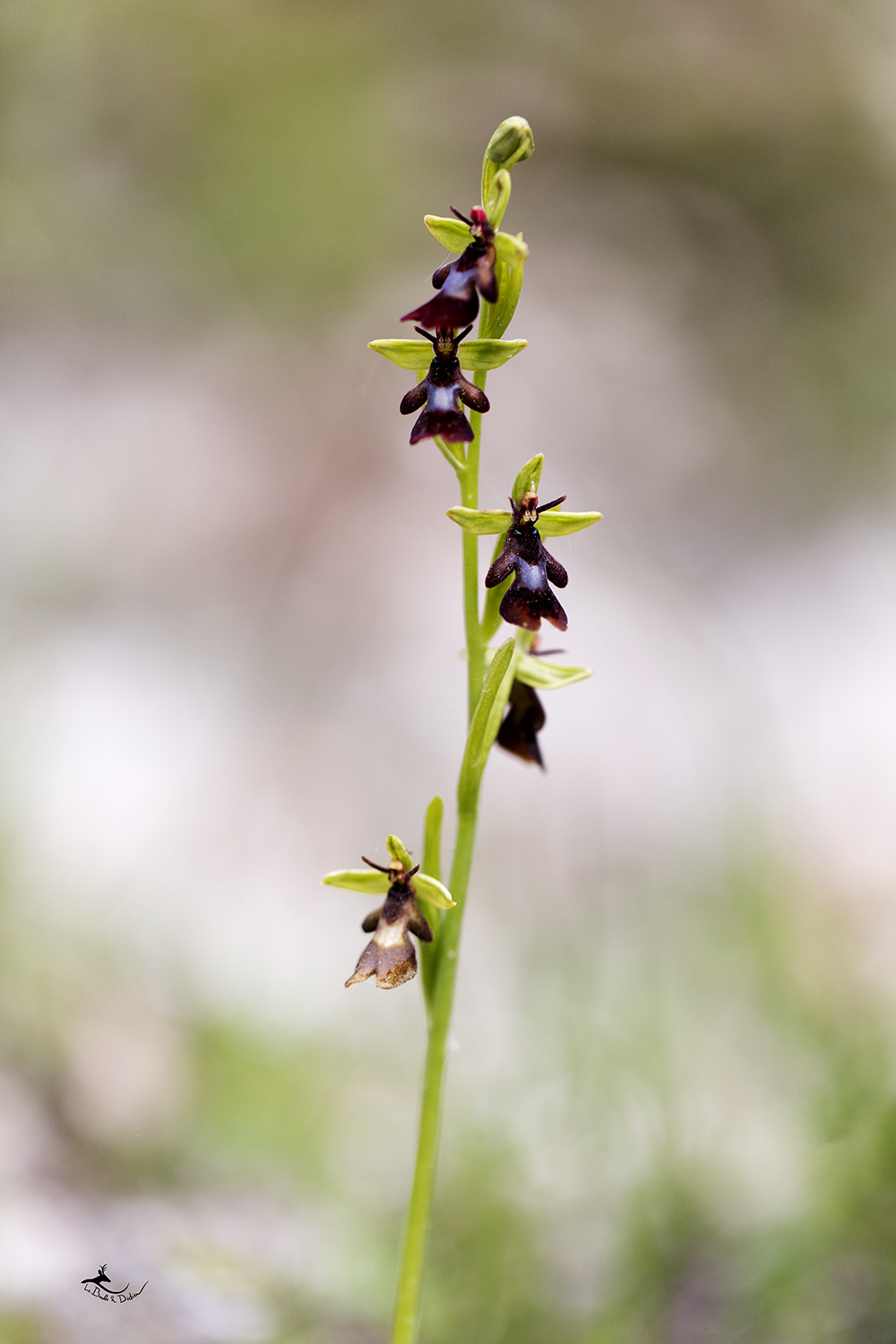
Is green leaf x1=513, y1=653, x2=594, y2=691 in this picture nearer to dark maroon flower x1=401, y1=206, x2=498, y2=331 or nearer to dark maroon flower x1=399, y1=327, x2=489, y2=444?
dark maroon flower x1=399, y1=327, x2=489, y2=444

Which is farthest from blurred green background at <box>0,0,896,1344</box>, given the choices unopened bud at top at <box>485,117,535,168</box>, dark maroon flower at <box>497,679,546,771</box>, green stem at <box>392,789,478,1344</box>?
unopened bud at top at <box>485,117,535,168</box>

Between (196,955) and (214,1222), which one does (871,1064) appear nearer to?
(214,1222)

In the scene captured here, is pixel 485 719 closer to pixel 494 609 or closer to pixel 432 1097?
pixel 494 609

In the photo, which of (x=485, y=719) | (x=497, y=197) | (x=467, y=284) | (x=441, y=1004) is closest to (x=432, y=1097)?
(x=441, y=1004)

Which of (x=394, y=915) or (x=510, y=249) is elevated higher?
(x=510, y=249)
